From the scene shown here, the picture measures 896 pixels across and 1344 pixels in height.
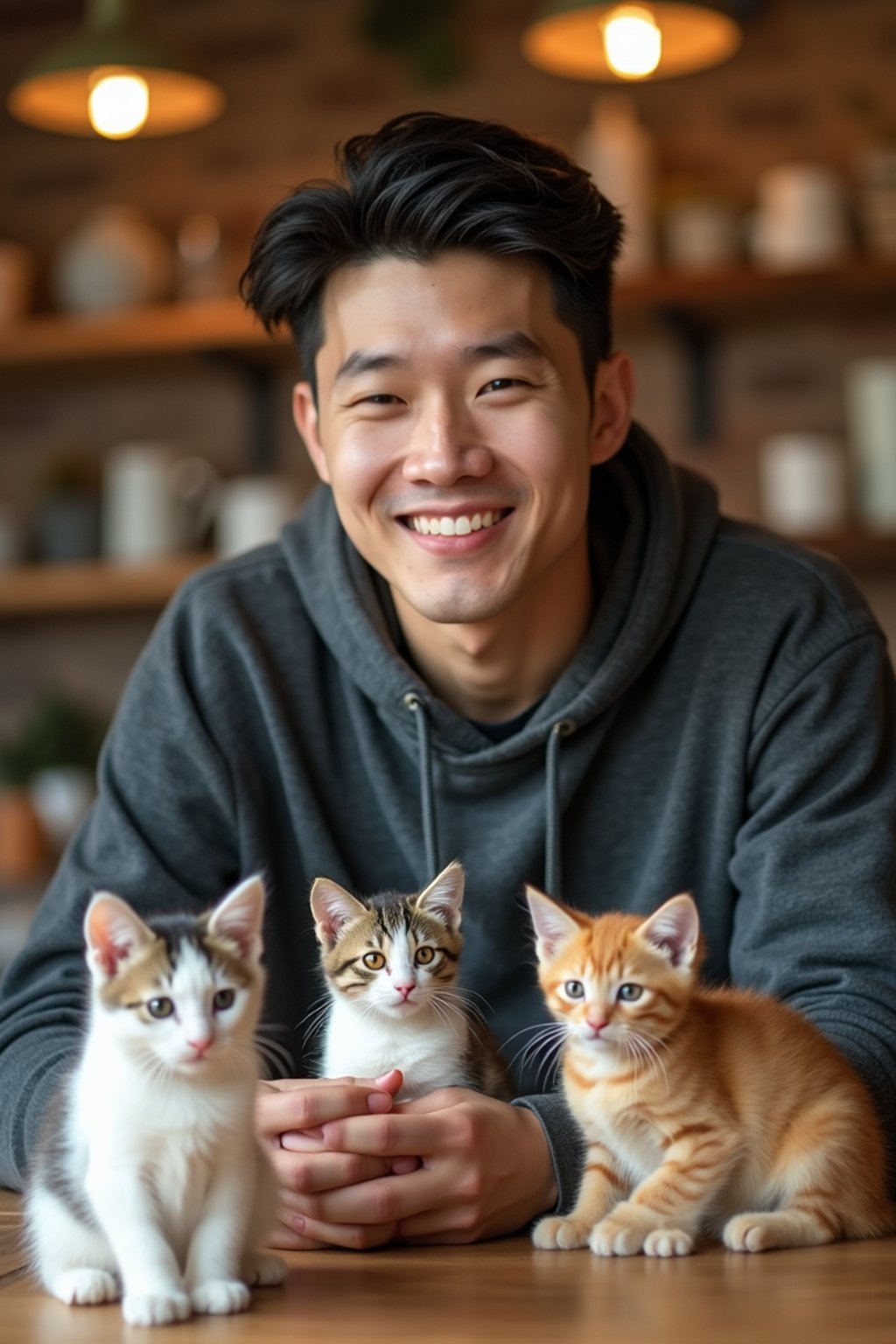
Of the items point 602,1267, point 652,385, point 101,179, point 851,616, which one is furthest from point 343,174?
point 101,179

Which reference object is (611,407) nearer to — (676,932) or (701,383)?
(676,932)

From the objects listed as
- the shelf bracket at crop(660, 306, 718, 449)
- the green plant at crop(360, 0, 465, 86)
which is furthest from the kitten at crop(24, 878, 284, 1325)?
the green plant at crop(360, 0, 465, 86)

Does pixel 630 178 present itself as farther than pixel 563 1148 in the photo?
Yes

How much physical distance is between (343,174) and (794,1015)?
0.97 m

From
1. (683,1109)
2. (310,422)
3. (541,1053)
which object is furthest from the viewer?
(310,422)

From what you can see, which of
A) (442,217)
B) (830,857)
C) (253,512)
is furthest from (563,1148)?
(253,512)

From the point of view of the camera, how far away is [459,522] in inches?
66.6

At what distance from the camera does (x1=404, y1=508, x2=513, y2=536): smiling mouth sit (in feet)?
5.55

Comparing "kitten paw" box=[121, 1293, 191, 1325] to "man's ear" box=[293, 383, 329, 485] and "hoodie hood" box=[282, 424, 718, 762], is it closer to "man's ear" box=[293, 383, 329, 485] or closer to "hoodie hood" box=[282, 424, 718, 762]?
"hoodie hood" box=[282, 424, 718, 762]

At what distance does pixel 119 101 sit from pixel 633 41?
97cm

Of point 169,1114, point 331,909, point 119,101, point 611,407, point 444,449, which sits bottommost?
point 169,1114

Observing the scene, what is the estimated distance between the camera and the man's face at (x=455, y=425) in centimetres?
163

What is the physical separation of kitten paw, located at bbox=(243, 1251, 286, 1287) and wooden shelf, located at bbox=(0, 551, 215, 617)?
107 inches

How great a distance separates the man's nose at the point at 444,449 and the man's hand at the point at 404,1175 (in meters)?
0.62
